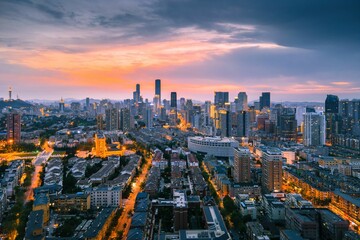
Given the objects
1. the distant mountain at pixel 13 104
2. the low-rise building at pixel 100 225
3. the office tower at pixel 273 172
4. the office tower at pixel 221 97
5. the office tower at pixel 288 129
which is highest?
the office tower at pixel 221 97

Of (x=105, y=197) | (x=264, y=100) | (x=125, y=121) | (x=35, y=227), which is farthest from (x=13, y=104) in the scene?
(x=35, y=227)

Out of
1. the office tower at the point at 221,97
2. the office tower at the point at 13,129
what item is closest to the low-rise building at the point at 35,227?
the office tower at the point at 13,129

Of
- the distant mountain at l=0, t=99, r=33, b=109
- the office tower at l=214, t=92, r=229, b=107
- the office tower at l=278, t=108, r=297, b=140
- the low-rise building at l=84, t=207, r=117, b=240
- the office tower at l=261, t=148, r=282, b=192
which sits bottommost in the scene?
the low-rise building at l=84, t=207, r=117, b=240

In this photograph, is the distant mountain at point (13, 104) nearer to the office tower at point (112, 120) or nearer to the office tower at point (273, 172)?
the office tower at point (112, 120)

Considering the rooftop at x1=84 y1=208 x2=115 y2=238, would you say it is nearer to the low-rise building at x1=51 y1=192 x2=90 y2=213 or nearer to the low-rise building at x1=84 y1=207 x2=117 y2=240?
the low-rise building at x1=84 y1=207 x2=117 y2=240

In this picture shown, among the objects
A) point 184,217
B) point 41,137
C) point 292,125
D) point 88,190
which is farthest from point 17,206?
point 292,125

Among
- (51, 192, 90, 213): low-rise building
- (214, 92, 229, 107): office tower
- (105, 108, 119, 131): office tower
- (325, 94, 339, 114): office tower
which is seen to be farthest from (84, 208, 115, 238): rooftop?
(214, 92, 229, 107): office tower

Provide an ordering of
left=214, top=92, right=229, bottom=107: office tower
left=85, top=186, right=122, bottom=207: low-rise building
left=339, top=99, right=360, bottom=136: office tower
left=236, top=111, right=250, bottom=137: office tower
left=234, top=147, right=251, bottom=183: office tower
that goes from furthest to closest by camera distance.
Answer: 1. left=214, top=92, right=229, bottom=107: office tower
2. left=236, top=111, right=250, bottom=137: office tower
3. left=339, top=99, right=360, bottom=136: office tower
4. left=234, top=147, right=251, bottom=183: office tower
5. left=85, top=186, right=122, bottom=207: low-rise building
